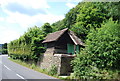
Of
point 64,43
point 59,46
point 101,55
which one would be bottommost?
point 101,55

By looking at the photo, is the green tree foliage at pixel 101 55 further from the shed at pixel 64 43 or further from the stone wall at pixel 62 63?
the shed at pixel 64 43

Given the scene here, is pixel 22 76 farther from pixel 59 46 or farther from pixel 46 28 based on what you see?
pixel 46 28

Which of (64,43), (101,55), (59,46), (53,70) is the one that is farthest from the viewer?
(64,43)

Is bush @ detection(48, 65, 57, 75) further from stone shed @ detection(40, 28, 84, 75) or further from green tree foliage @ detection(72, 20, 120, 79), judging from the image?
green tree foliage @ detection(72, 20, 120, 79)

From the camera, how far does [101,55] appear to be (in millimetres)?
13164

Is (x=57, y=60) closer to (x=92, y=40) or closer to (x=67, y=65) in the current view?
(x=67, y=65)

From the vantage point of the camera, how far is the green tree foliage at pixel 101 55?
12578 mm

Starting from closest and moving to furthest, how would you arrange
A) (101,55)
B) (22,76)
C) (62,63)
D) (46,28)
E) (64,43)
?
(101,55)
(22,76)
(62,63)
(64,43)
(46,28)

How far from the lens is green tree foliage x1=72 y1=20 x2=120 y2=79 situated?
41.3ft

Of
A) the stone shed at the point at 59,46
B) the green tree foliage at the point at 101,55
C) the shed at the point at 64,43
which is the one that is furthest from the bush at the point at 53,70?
the shed at the point at 64,43

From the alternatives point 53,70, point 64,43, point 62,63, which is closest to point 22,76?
point 53,70

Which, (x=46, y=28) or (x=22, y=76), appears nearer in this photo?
(x=22, y=76)

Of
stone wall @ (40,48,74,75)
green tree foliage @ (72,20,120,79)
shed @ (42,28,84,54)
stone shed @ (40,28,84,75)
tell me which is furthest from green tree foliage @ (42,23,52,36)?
green tree foliage @ (72,20,120,79)

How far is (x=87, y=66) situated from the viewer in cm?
1405
